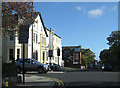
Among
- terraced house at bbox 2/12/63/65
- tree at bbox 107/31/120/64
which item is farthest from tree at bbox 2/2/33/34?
tree at bbox 107/31/120/64

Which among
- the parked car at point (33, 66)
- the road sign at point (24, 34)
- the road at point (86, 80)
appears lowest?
the road at point (86, 80)

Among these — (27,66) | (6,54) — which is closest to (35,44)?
(6,54)

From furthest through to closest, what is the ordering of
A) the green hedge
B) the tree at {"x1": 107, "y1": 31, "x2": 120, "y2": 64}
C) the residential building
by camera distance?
the residential building → the tree at {"x1": 107, "y1": 31, "x2": 120, "y2": 64} → the green hedge

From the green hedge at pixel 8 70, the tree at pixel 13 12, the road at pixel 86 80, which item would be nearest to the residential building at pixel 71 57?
the road at pixel 86 80

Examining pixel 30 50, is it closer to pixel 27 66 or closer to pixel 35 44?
pixel 35 44

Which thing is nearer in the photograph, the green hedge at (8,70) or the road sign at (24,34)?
the road sign at (24,34)

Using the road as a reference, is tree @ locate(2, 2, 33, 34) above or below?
above

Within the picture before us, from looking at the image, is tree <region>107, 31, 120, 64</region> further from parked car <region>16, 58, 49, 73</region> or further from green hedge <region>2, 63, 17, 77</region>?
green hedge <region>2, 63, 17, 77</region>

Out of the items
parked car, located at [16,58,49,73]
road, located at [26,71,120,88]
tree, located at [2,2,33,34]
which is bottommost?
road, located at [26,71,120,88]

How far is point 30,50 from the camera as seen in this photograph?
124ft

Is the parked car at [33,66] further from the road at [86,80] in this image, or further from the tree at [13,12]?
the tree at [13,12]

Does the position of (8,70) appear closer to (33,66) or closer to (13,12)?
(13,12)

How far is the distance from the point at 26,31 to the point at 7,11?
203 inches

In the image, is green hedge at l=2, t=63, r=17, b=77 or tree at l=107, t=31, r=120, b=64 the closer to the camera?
green hedge at l=2, t=63, r=17, b=77
